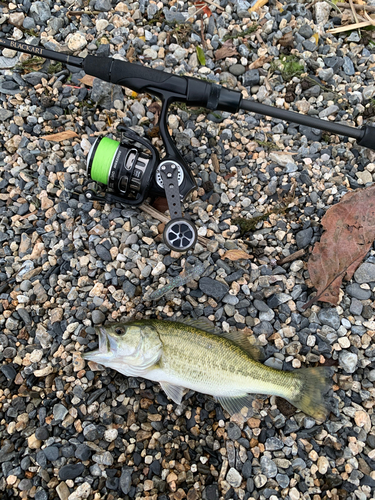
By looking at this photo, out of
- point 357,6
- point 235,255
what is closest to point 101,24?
point 235,255

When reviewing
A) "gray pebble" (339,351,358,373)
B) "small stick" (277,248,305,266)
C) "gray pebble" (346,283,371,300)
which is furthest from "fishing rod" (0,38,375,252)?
"gray pebble" (339,351,358,373)

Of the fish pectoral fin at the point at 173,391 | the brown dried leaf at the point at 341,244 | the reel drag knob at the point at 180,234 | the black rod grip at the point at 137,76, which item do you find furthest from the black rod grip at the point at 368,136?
the fish pectoral fin at the point at 173,391

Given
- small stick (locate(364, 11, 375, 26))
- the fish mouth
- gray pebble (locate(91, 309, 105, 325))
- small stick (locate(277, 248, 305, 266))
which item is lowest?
gray pebble (locate(91, 309, 105, 325))

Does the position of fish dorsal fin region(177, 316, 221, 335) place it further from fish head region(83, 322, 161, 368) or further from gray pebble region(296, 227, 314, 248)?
gray pebble region(296, 227, 314, 248)

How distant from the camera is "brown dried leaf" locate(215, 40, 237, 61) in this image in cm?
491

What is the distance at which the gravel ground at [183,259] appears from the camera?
3395 mm

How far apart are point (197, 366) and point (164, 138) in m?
2.26

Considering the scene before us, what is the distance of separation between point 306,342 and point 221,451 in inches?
51.3

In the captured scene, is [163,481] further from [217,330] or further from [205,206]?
[205,206]

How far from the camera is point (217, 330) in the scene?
3.65m

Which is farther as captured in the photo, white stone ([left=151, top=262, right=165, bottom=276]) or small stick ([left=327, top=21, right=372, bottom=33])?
small stick ([left=327, top=21, right=372, bottom=33])

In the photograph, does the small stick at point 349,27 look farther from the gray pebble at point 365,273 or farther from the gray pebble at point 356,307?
the gray pebble at point 356,307

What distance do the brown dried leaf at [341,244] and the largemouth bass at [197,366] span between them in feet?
2.92

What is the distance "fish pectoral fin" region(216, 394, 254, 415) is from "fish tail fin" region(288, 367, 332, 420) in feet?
1.35
